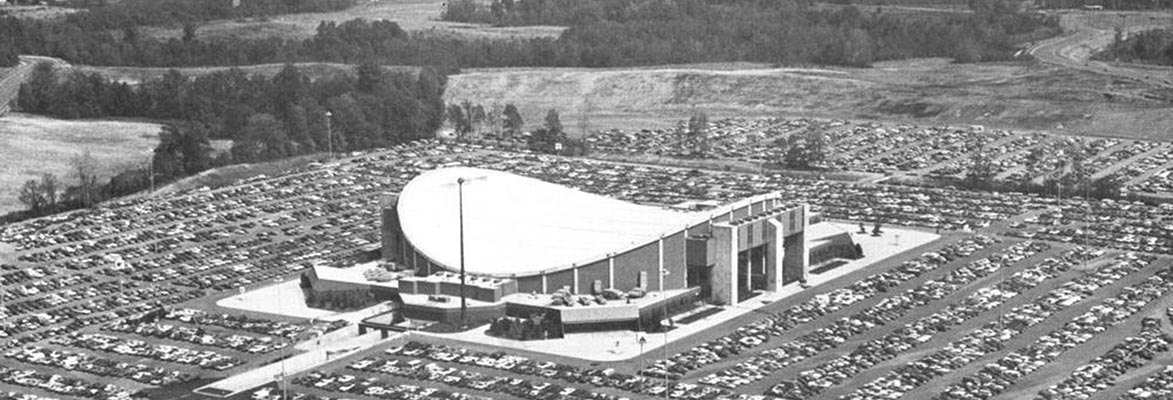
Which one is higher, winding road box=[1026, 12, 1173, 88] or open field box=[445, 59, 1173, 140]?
winding road box=[1026, 12, 1173, 88]

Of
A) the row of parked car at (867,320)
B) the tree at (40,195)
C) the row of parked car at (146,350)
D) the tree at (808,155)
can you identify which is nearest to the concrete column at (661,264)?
the row of parked car at (867,320)

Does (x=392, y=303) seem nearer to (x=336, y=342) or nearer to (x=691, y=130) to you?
(x=336, y=342)

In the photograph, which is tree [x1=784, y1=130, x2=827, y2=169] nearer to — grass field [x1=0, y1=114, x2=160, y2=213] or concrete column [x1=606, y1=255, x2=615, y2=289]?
grass field [x1=0, y1=114, x2=160, y2=213]

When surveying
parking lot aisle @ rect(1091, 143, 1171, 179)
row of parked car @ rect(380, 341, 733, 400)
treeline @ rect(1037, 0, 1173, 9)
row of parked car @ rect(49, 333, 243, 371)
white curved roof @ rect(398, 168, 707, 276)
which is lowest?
parking lot aisle @ rect(1091, 143, 1171, 179)

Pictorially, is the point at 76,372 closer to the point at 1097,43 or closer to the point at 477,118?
the point at 477,118

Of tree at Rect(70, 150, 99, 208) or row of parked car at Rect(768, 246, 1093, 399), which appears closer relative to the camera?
row of parked car at Rect(768, 246, 1093, 399)

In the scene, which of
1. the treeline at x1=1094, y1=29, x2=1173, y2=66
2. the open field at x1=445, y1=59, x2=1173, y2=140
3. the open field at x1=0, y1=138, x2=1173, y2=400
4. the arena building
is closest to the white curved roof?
the arena building
